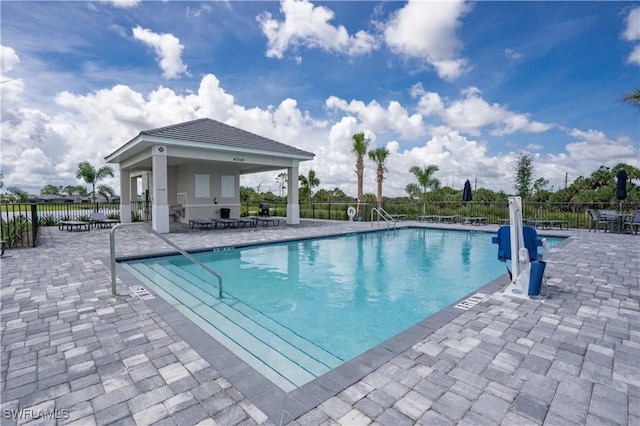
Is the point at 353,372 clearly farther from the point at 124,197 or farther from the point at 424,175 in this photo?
the point at 424,175

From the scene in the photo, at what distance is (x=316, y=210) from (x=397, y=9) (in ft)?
42.4

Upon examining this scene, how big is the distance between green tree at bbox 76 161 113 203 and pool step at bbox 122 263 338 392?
115ft

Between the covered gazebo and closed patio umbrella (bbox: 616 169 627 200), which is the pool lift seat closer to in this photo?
closed patio umbrella (bbox: 616 169 627 200)

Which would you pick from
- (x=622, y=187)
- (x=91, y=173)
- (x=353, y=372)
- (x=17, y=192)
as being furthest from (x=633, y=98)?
(x=91, y=173)

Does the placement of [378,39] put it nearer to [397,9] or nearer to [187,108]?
[397,9]

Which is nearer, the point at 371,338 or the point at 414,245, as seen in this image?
the point at 371,338

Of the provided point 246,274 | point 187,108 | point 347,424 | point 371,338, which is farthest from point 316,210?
point 347,424

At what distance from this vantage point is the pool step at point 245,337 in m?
2.70

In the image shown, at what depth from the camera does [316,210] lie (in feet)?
68.9

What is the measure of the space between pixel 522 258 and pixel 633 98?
6213mm

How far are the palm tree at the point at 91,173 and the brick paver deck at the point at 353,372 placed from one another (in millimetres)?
35638

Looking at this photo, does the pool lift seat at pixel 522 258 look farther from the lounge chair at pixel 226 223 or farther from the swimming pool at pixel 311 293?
the lounge chair at pixel 226 223

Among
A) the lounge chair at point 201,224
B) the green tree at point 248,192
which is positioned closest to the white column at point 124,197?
the lounge chair at point 201,224

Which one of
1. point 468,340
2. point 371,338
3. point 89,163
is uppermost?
point 89,163
